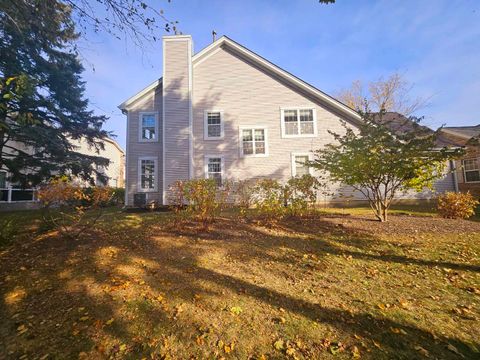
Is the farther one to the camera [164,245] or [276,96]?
[276,96]

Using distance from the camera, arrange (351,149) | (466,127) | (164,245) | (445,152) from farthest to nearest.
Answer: (466,127) → (351,149) → (445,152) → (164,245)

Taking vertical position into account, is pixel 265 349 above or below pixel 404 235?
below

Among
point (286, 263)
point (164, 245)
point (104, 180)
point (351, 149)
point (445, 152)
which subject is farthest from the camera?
point (104, 180)

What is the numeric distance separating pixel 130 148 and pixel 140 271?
12.9 meters

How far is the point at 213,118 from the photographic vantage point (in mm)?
16500

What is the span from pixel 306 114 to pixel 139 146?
11.2m

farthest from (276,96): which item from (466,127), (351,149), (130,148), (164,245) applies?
(466,127)

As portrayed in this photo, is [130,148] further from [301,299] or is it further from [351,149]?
[301,299]

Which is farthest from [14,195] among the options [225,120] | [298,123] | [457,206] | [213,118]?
[457,206]

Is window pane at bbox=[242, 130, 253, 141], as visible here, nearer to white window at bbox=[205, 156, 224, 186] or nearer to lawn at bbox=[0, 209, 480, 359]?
white window at bbox=[205, 156, 224, 186]

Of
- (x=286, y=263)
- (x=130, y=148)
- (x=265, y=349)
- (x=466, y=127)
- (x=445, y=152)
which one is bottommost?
(x=265, y=349)

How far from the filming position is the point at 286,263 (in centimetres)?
548

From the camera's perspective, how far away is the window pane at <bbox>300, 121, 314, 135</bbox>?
1631 cm

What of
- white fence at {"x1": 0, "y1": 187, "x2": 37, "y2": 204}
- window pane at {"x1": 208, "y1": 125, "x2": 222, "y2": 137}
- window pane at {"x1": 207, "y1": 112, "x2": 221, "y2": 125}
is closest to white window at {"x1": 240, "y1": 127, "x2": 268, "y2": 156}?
window pane at {"x1": 208, "y1": 125, "x2": 222, "y2": 137}
